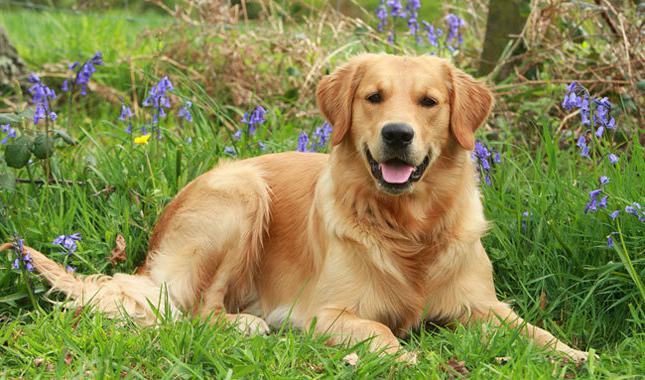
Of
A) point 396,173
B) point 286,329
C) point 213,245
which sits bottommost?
point 286,329

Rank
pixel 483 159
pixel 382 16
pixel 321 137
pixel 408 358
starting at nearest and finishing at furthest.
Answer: pixel 408 358 → pixel 483 159 → pixel 321 137 → pixel 382 16

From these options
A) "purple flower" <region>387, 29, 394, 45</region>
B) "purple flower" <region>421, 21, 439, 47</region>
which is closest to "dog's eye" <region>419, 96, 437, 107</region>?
"purple flower" <region>421, 21, 439, 47</region>

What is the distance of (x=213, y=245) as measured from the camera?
4379mm

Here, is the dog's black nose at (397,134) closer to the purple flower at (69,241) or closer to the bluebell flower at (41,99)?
the purple flower at (69,241)

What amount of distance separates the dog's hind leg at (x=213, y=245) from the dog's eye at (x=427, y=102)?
1.01 meters

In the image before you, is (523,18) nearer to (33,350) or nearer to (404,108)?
(404,108)

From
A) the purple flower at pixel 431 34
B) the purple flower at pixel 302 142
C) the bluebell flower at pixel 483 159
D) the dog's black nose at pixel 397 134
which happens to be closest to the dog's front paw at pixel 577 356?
the dog's black nose at pixel 397 134

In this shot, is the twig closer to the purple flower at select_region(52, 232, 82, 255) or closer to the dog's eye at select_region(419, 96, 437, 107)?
the purple flower at select_region(52, 232, 82, 255)

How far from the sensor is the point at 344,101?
156 inches

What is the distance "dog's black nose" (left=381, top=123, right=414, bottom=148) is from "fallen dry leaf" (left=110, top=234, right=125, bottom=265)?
155 centimetres

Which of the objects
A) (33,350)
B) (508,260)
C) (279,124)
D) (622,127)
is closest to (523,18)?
(622,127)

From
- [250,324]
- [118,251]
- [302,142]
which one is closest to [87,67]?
[118,251]

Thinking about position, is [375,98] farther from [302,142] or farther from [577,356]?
[302,142]

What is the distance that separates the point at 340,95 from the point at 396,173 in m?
0.48
